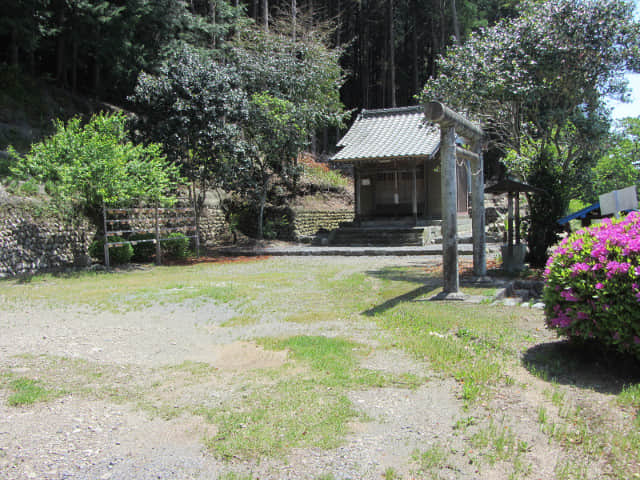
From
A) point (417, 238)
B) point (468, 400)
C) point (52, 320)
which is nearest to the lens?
point (468, 400)

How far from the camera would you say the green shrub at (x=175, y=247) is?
566 inches

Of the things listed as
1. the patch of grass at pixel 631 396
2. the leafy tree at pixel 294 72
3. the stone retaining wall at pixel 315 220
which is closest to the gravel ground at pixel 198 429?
the patch of grass at pixel 631 396

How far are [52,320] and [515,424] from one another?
5867 millimetres

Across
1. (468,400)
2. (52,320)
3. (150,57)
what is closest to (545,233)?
(468,400)

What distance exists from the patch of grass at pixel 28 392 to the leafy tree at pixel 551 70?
29.9ft

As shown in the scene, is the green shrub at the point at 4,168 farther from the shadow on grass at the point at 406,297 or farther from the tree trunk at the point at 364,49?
the tree trunk at the point at 364,49

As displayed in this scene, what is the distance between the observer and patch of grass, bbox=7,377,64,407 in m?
3.49

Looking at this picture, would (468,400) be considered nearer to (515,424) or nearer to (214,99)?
(515,424)

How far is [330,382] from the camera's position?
3721 mm

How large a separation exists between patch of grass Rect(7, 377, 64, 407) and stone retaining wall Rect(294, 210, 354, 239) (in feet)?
49.3

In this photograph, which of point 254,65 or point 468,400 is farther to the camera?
point 254,65

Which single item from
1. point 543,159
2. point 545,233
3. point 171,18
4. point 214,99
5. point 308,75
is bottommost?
point 545,233

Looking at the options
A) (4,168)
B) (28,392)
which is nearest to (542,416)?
(28,392)

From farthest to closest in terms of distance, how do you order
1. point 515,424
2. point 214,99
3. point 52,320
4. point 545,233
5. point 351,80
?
point 351,80
point 214,99
point 545,233
point 52,320
point 515,424
